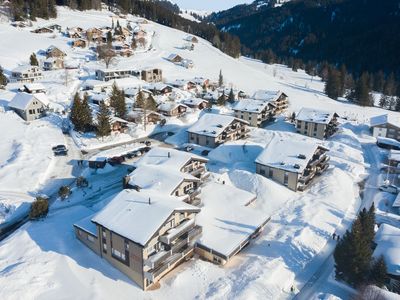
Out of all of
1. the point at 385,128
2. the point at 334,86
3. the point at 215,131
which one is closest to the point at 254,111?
the point at 215,131

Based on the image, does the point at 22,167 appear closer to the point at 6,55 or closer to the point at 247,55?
the point at 6,55

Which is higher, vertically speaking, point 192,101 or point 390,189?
point 192,101

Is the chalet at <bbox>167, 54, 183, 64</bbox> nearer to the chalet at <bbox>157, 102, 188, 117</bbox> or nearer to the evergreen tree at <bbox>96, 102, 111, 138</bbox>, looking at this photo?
the chalet at <bbox>157, 102, 188, 117</bbox>

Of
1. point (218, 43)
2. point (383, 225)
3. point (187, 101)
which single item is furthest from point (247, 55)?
→ point (383, 225)

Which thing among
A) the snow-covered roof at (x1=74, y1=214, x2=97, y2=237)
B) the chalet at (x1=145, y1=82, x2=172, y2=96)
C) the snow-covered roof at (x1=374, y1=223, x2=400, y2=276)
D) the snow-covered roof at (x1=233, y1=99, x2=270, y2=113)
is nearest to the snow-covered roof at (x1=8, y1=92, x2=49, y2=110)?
the chalet at (x1=145, y1=82, x2=172, y2=96)

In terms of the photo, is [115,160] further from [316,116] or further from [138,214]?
[316,116]
